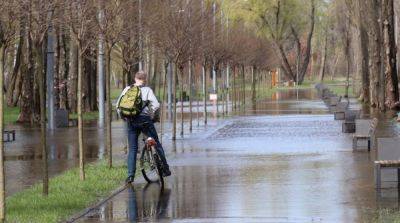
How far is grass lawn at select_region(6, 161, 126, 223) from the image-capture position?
11828 mm

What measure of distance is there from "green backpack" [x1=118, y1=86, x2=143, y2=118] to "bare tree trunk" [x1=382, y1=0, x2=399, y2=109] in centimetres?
2542

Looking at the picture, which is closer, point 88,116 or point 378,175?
point 378,175

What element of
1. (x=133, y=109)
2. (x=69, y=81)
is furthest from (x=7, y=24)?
(x=69, y=81)

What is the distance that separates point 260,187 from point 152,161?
1824 millimetres

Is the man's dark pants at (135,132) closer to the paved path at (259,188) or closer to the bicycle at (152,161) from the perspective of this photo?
the bicycle at (152,161)

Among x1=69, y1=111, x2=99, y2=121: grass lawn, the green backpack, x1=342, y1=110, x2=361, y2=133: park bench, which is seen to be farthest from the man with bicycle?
x1=69, y1=111, x2=99, y2=121: grass lawn

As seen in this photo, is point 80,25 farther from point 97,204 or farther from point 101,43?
point 101,43

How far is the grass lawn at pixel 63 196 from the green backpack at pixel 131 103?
108cm

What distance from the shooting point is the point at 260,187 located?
1465cm

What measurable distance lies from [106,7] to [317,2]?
8248cm

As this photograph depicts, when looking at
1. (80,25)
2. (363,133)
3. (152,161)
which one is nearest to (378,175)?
(152,161)

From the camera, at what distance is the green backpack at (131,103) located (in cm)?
1520

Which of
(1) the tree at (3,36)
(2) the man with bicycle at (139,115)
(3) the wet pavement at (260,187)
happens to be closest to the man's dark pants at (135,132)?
(2) the man with bicycle at (139,115)

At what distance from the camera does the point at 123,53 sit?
20.7 meters
